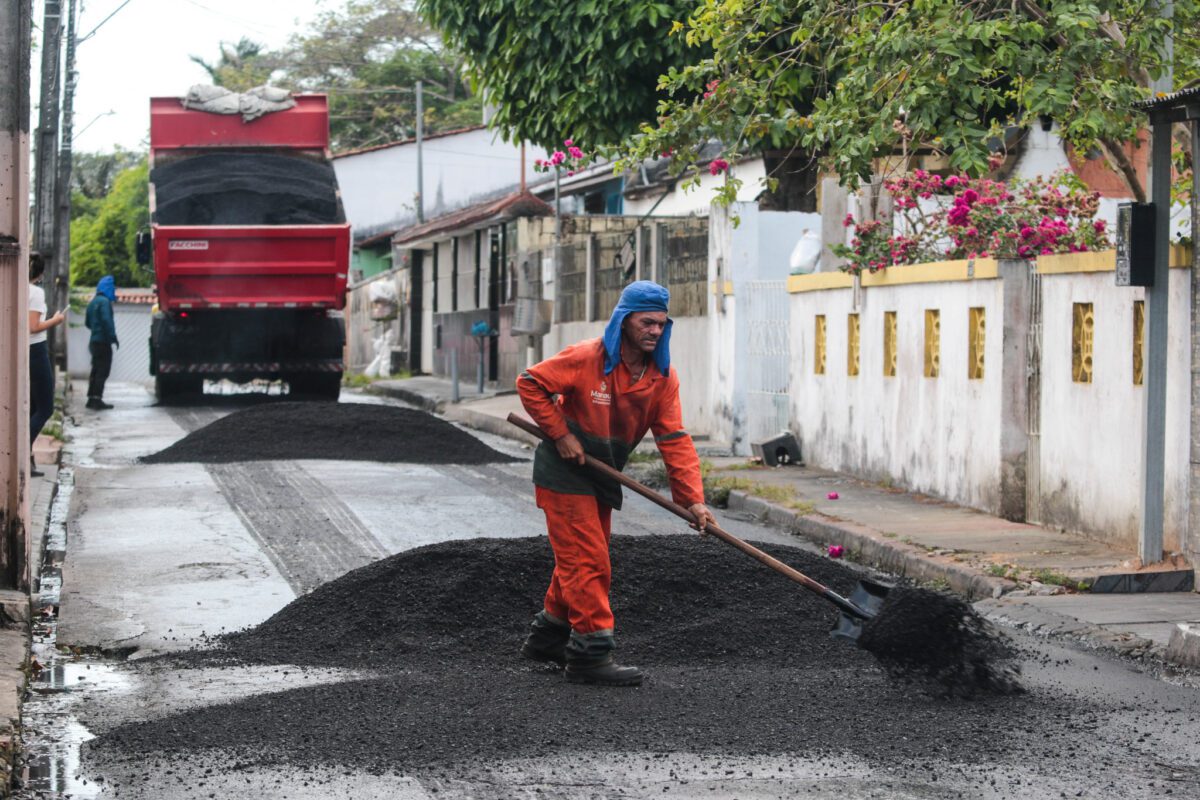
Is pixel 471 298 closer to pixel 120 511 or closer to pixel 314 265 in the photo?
pixel 314 265

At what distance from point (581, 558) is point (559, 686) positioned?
1.70ft

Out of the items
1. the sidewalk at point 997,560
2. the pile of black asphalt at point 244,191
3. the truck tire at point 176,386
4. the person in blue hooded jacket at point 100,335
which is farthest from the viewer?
the truck tire at point 176,386

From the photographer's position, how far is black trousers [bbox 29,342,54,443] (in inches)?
530

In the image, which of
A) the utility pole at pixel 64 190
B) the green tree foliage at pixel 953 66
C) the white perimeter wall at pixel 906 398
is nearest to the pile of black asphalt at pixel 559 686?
the green tree foliage at pixel 953 66

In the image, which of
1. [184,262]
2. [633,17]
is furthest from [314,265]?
[633,17]

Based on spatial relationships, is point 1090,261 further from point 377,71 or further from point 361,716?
point 377,71

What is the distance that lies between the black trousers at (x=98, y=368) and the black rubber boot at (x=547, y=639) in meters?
19.6

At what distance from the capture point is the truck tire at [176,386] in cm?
2659

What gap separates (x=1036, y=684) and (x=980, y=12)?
6392mm

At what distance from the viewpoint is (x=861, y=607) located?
23.5 ft

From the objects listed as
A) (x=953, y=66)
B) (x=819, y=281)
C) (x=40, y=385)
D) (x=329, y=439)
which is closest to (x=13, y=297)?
(x=40, y=385)

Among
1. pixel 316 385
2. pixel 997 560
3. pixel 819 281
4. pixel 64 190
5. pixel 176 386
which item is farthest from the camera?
pixel 64 190

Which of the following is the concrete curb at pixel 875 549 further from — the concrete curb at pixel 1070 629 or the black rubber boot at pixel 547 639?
the black rubber boot at pixel 547 639

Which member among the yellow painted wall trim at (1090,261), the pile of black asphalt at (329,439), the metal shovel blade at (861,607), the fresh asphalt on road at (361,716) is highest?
the yellow painted wall trim at (1090,261)
